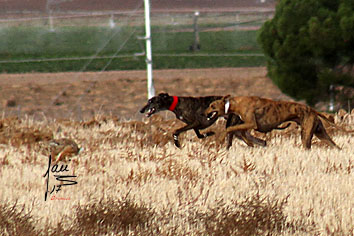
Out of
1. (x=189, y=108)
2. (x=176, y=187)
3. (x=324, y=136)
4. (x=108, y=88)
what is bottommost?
(x=108, y=88)

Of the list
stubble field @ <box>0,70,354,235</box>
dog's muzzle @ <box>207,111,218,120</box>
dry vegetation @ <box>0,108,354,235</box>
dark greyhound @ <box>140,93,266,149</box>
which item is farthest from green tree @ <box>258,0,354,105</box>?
dog's muzzle @ <box>207,111,218,120</box>

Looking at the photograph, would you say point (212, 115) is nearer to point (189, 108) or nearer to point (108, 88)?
point (189, 108)

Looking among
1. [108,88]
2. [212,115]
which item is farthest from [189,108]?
[108,88]

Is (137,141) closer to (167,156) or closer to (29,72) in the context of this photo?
(167,156)

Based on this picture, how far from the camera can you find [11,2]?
1303 inches

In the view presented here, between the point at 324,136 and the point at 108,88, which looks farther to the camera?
the point at 108,88

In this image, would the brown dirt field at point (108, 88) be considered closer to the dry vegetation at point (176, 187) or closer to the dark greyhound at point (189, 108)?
the dry vegetation at point (176, 187)

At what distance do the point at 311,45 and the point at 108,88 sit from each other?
8.34 metres

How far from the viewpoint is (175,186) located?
6594 millimetres

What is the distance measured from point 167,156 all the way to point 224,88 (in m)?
13.3

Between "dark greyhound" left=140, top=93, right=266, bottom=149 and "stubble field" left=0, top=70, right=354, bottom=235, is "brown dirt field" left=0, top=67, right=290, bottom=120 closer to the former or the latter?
"stubble field" left=0, top=70, right=354, bottom=235

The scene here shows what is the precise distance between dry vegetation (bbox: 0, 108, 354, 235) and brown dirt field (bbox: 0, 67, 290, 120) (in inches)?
284

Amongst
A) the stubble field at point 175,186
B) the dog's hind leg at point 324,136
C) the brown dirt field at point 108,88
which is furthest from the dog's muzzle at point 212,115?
the brown dirt field at point 108,88

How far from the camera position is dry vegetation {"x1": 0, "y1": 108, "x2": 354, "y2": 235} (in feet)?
17.7
